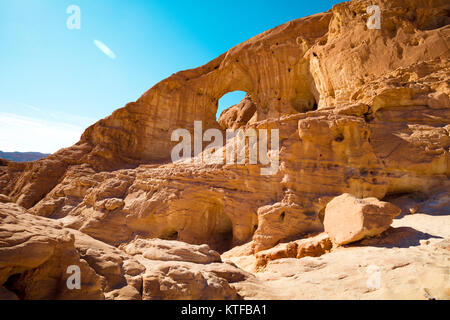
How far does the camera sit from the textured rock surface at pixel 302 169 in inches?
351

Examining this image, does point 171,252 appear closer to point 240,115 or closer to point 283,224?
point 283,224

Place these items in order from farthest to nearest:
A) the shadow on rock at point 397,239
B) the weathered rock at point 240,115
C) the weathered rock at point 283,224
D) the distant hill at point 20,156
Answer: the distant hill at point 20,156
the weathered rock at point 240,115
the weathered rock at point 283,224
the shadow on rock at point 397,239

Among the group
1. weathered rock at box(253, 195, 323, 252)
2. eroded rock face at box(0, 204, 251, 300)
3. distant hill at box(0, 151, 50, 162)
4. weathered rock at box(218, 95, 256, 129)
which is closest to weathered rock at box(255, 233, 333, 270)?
weathered rock at box(253, 195, 323, 252)

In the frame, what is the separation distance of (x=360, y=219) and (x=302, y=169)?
11.5 feet

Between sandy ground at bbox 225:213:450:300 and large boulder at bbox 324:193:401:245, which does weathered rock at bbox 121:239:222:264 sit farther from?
large boulder at bbox 324:193:401:245

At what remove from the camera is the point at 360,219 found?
246 inches

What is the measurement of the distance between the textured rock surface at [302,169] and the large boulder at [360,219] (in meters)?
1.97

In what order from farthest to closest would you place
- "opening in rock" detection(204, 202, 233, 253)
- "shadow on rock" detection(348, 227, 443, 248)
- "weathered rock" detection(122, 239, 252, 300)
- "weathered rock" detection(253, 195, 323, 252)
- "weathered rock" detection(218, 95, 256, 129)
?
"weathered rock" detection(218, 95, 256, 129) → "opening in rock" detection(204, 202, 233, 253) → "weathered rock" detection(253, 195, 323, 252) → "shadow on rock" detection(348, 227, 443, 248) → "weathered rock" detection(122, 239, 252, 300)

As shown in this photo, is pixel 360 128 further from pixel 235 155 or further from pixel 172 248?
pixel 172 248

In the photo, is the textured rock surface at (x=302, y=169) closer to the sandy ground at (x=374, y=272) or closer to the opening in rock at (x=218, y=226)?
the opening in rock at (x=218, y=226)

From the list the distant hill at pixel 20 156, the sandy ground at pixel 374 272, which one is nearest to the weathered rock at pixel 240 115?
the sandy ground at pixel 374 272

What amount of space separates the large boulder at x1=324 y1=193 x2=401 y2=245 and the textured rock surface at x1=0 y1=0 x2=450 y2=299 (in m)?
1.97

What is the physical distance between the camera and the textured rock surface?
891cm

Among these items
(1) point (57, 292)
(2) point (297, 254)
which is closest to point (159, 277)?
(1) point (57, 292)
